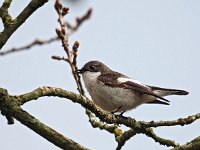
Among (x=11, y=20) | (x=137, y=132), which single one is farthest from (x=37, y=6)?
(x=137, y=132)

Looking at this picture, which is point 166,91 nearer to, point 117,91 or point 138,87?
point 138,87

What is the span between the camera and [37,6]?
3.90 metres

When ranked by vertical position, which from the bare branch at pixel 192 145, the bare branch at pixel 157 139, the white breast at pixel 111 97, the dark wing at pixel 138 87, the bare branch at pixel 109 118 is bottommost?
the bare branch at pixel 192 145

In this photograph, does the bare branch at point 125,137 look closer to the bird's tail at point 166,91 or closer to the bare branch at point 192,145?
the bare branch at point 192,145

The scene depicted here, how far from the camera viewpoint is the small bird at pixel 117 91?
7.08 m

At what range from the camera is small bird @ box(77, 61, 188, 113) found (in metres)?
7.08

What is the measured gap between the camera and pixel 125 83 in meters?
7.56

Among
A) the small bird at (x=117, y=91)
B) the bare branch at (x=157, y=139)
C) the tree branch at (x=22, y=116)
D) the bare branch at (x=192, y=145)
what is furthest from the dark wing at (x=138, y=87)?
the tree branch at (x=22, y=116)

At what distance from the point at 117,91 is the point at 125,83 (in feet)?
1.25

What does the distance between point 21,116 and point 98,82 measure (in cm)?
385

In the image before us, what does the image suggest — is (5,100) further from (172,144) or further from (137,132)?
(172,144)

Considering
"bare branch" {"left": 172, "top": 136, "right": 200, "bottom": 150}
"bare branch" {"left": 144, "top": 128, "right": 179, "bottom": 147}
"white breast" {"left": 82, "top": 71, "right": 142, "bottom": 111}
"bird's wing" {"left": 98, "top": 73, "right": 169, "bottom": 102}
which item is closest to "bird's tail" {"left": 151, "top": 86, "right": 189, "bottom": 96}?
"bird's wing" {"left": 98, "top": 73, "right": 169, "bottom": 102}

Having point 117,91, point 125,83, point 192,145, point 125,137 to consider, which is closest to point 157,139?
point 125,137

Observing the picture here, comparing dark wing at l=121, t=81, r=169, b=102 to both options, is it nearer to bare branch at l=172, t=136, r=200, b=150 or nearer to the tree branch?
bare branch at l=172, t=136, r=200, b=150
